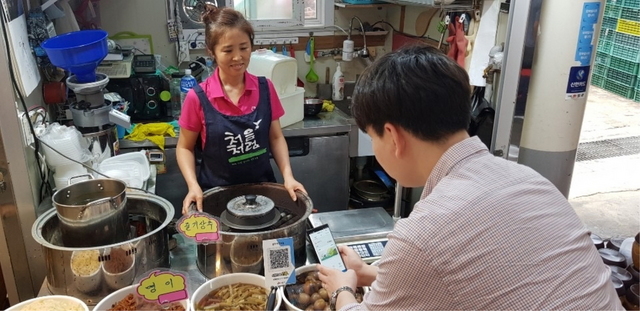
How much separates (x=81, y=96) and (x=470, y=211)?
1743mm

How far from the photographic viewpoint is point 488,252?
0.84 meters

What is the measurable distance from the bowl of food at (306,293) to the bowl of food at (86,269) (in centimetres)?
45

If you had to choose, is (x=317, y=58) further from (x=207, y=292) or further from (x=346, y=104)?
(x=207, y=292)

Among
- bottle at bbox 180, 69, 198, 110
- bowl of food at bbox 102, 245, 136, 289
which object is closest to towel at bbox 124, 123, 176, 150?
bottle at bbox 180, 69, 198, 110

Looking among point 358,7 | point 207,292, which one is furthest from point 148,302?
point 358,7

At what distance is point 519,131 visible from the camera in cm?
218

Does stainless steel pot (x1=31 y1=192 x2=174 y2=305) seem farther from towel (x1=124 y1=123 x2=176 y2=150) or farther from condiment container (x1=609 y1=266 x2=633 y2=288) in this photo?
towel (x1=124 y1=123 x2=176 y2=150)

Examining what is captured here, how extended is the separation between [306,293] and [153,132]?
5.55ft

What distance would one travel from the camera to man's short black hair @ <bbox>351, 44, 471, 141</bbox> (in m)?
0.94

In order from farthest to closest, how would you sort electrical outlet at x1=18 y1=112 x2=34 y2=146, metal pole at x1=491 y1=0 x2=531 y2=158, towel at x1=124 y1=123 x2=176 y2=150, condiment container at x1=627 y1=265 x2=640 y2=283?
towel at x1=124 y1=123 x2=176 y2=150
metal pole at x1=491 y1=0 x2=531 y2=158
electrical outlet at x1=18 y1=112 x2=34 y2=146
condiment container at x1=627 y1=265 x2=640 y2=283

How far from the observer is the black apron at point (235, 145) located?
5.86ft

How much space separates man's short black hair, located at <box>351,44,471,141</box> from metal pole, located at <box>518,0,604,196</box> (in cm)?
124

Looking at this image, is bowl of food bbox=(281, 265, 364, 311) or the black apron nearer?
bowl of food bbox=(281, 265, 364, 311)

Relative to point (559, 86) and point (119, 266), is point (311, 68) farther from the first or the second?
point (119, 266)
